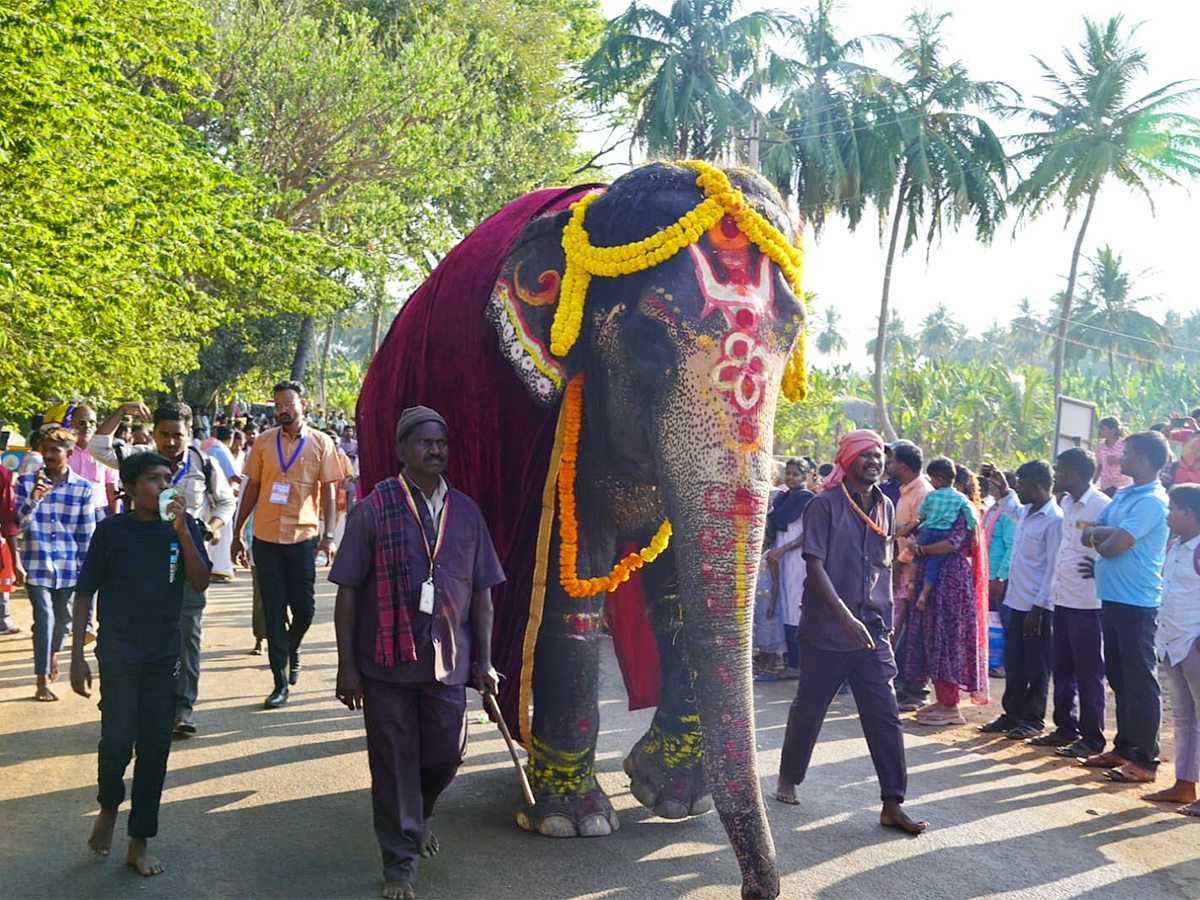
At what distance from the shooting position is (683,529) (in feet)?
13.6

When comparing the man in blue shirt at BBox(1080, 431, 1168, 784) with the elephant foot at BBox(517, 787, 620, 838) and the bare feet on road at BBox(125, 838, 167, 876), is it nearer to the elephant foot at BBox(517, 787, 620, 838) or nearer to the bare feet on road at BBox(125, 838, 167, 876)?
the elephant foot at BBox(517, 787, 620, 838)

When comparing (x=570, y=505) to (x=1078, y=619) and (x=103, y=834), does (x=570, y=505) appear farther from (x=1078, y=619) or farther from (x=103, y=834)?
(x=1078, y=619)

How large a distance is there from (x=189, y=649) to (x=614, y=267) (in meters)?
Result: 3.51

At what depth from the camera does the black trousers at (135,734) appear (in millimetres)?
4223

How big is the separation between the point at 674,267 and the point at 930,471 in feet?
14.6

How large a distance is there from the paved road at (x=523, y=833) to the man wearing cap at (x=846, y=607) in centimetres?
39

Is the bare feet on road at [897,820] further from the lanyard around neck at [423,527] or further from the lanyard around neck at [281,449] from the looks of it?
the lanyard around neck at [281,449]

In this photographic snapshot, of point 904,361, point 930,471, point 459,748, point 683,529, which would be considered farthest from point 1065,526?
point 904,361

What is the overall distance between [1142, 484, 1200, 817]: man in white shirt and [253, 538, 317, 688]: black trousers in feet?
16.0

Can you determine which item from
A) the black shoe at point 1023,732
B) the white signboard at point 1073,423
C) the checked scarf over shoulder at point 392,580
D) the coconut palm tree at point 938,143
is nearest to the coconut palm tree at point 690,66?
the coconut palm tree at point 938,143

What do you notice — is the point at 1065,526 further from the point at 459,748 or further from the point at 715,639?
the point at 459,748

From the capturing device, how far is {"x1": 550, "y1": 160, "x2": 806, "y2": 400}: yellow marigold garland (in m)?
4.36

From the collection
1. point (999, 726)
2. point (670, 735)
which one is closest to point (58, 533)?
point (670, 735)

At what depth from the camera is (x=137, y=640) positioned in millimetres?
4293
